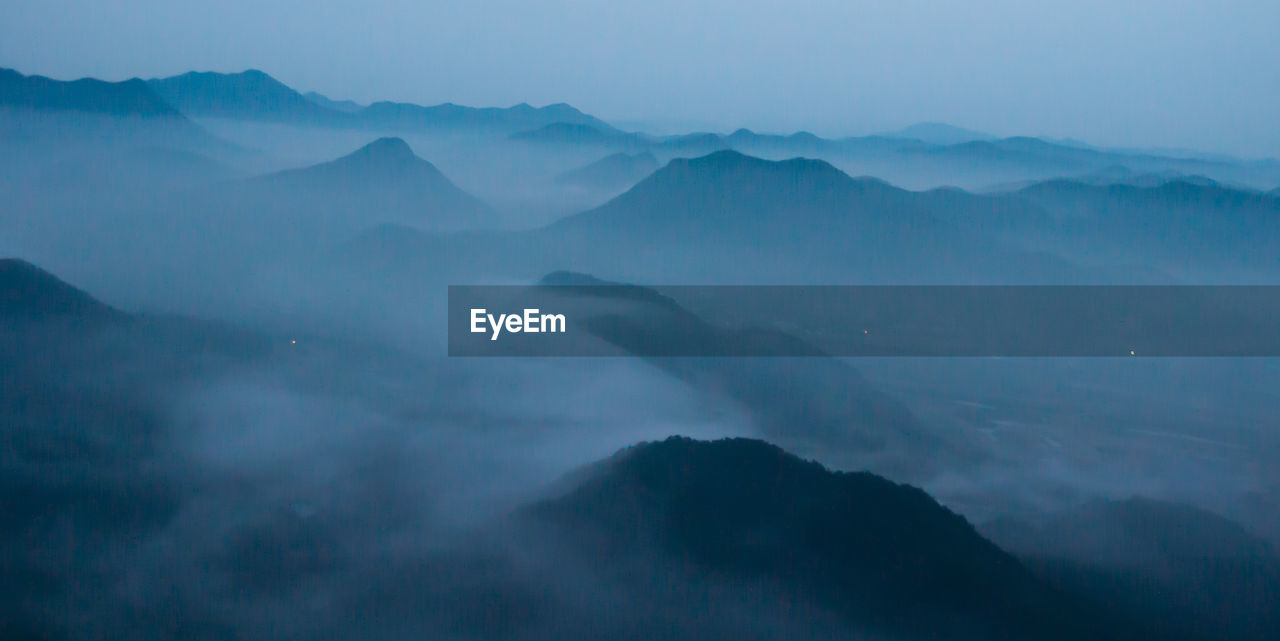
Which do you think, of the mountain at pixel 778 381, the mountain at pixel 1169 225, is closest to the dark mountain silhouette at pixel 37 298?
the mountain at pixel 778 381

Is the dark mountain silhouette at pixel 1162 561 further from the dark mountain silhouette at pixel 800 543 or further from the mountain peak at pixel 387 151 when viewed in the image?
the mountain peak at pixel 387 151

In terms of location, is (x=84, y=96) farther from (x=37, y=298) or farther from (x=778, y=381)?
(x=778, y=381)

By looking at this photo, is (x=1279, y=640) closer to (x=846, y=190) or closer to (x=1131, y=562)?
(x=1131, y=562)

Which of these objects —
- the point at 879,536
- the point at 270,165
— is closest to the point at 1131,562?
the point at 879,536

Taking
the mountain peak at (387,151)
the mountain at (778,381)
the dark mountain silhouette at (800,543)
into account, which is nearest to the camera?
the dark mountain silhouette at (800,543)

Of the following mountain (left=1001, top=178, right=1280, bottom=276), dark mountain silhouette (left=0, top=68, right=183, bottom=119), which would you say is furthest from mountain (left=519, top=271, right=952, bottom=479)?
dark mountain silhouette (left=0, top=68, right=183, bottom=119)

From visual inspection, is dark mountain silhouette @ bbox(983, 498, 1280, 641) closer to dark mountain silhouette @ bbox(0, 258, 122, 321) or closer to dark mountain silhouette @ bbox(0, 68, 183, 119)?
dark mountain silhouette @ bbox(0, 258, 122, 321)
